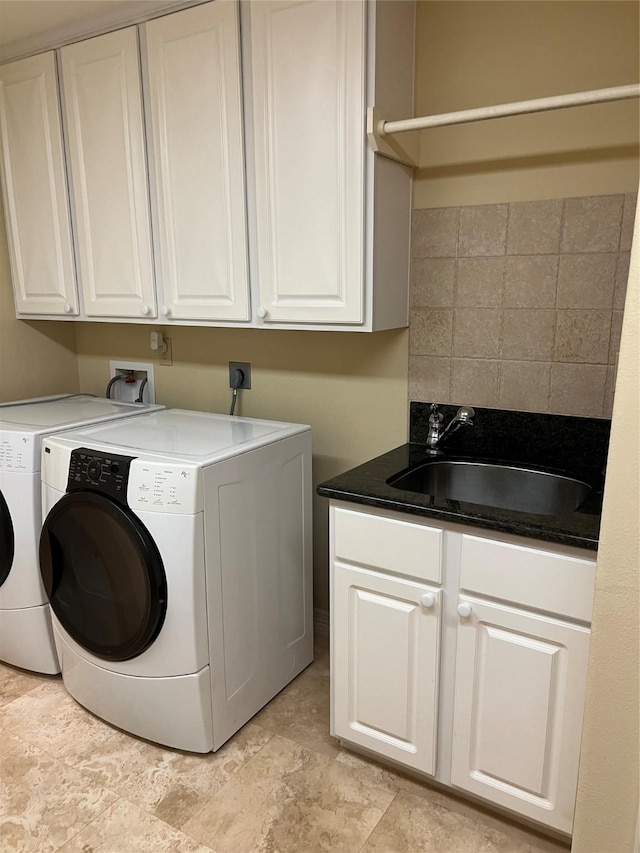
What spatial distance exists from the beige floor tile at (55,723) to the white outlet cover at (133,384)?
1218 millimetres

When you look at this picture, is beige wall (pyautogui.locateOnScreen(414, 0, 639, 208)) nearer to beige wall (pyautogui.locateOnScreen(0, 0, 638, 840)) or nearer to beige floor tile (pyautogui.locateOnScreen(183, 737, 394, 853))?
beige wall (pyautogui.locateOnScreen(0, 0, 638, 840))

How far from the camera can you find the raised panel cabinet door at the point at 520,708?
4.83 feet

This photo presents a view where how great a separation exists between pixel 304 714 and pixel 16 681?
107cm

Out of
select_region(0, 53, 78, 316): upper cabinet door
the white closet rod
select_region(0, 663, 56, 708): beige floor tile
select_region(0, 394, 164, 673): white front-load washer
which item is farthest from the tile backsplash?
select_region(0, 663, 56, 708): beige floor tile

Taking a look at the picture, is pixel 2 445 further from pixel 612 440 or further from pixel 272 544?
pixel 612 440

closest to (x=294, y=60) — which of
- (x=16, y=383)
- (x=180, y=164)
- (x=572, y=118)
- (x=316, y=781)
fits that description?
(x=180, y=164)

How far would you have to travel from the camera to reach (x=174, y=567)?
1782 mm

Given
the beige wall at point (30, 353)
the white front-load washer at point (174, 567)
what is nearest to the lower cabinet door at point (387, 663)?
the white front-load washer at point (174, 567)

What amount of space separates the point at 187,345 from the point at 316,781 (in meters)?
1.68

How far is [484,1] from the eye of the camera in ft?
6.12

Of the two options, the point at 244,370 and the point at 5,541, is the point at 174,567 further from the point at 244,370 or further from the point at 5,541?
the point at 244,370

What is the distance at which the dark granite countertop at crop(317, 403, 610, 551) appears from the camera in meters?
1.45

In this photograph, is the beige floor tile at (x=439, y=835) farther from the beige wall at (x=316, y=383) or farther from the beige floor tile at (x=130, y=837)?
the beige wall at (x=316, y=383)

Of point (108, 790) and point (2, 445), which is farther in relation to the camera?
point (2, 445)
